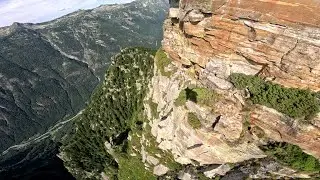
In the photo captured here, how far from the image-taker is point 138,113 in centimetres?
10825

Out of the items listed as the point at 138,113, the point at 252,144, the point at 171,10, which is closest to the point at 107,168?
the point at 138,113

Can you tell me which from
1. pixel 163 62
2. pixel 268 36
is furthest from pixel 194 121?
pixel 268 36

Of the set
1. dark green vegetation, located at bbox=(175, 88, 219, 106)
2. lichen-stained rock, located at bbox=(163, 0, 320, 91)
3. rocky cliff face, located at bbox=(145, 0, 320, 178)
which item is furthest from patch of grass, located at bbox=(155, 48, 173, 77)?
lichen-stained rock, located at bbox=(163, 0, 320, 91)

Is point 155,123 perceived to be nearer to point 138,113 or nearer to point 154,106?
point 154,106

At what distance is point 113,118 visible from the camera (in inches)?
4771

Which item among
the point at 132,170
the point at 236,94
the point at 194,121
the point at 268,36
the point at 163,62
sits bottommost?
the point at 132,170

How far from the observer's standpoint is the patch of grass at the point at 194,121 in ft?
238

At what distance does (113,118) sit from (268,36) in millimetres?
70230

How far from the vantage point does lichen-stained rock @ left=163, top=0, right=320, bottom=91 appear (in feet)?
181

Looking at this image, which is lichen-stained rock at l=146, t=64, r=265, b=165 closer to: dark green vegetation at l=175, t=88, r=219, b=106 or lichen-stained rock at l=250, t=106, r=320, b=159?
dark green vegetation at l=175, t=88, r=219, b=106

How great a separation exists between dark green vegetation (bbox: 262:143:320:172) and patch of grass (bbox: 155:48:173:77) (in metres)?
28.1

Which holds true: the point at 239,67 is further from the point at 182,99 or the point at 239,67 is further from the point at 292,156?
the point at 292,156

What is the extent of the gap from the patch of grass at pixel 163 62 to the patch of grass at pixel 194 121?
1431 cm

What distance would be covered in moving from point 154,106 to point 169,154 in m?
13.2
